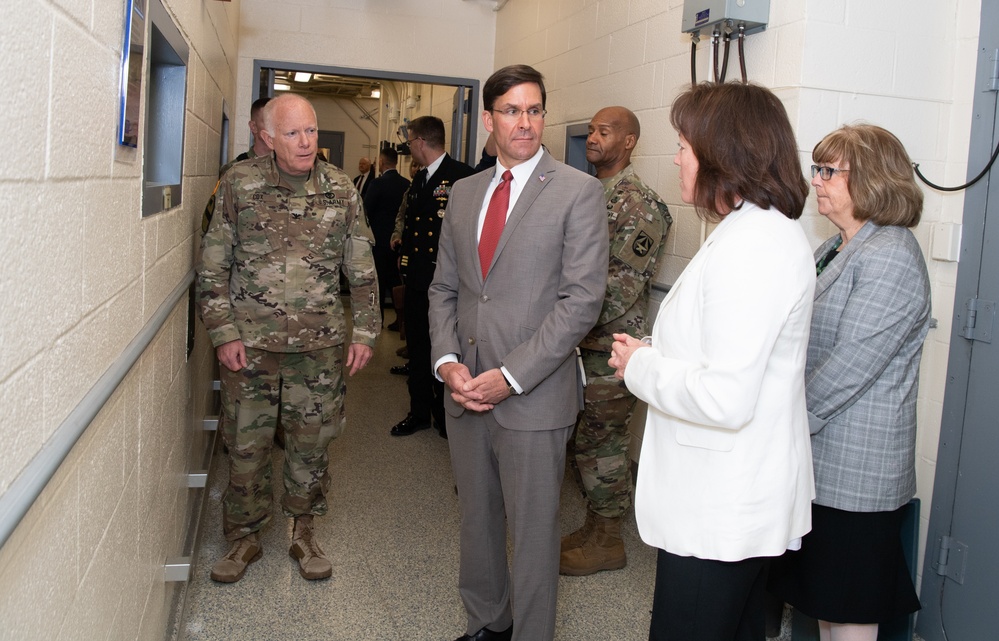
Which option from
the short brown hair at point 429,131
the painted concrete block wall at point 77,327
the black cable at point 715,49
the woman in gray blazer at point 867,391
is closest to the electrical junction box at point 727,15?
the black cable at point 715,49

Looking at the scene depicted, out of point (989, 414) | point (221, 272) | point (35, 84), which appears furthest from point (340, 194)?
point (989, 414)

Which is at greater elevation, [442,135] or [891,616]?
[442,135]

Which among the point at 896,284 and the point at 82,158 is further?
the point at 896,284

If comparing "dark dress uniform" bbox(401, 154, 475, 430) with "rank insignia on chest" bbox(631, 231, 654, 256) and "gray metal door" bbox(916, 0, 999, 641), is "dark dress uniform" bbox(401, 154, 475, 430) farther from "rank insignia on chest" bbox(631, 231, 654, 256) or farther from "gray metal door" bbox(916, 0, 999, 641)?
"gray metal door" bbox(916, 0, 999, 641)

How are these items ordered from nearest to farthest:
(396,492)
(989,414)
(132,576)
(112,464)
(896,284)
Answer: (112,464) < (132,576) < (896,284) < (989,414) < (396,492)

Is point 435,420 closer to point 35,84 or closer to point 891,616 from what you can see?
point 891,616

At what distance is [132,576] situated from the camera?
1680 mm

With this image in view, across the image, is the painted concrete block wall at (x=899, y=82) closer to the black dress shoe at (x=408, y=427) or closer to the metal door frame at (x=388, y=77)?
the black dress shoe at (x=408, y=427)

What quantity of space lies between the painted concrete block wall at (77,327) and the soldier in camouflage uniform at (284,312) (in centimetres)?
56

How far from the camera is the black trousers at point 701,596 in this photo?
4.99 feet

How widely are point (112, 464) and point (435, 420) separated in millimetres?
3146

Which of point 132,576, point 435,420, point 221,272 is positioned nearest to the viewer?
point 132,576

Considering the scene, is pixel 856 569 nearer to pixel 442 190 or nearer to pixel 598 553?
pixel 598 553

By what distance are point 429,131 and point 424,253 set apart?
2.37ft
